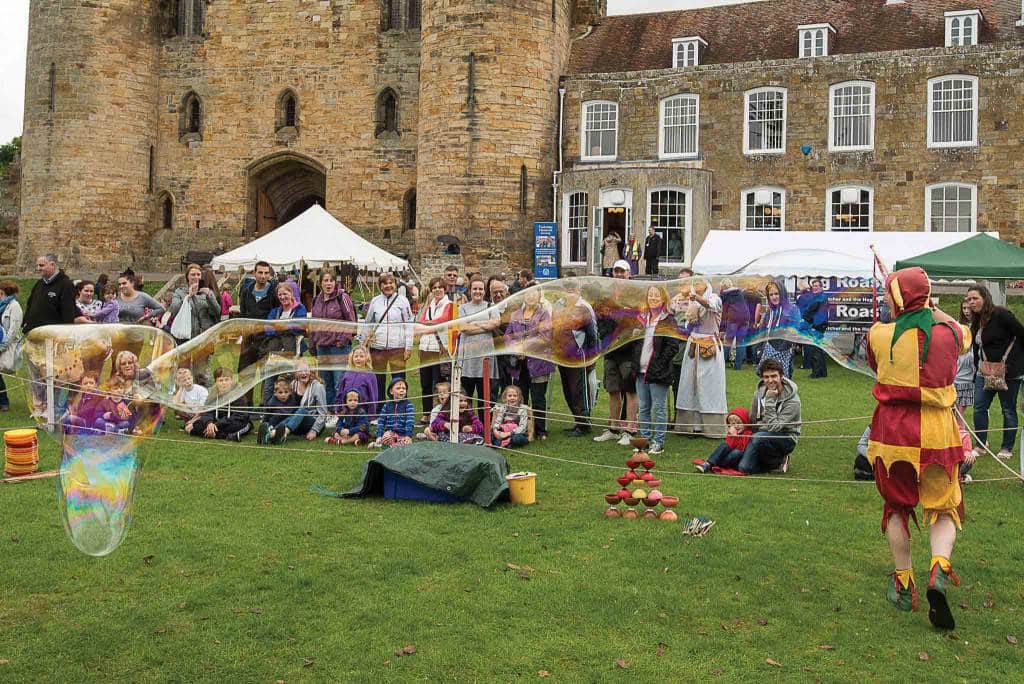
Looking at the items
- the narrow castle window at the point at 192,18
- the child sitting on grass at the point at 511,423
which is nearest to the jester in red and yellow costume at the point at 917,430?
the child sitting on grass at the point at 511,423

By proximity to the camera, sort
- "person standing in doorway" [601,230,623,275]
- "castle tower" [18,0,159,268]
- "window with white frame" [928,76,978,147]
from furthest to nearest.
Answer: "castle tower" [18,0,159,268] < "person standing in doorway" [601,230,623,275] < "window with white frame" [928,76,978,147]

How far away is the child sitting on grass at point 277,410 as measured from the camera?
38.1ft

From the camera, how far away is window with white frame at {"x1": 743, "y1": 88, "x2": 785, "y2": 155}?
29547 millimetres

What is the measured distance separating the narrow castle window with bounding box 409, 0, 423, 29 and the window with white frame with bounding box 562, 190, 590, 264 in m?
8.09

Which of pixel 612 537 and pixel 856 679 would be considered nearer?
pixel 856 679

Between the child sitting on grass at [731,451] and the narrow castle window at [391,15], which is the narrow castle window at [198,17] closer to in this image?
the narrow castle window at [391,15]

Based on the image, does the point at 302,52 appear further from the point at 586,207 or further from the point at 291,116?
the point at 586,207

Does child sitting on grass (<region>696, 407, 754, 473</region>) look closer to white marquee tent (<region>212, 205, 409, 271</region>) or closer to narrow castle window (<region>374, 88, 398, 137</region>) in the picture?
white marquee tent (<region>212, 205, 409, 271</region>)

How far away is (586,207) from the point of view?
30641 mm

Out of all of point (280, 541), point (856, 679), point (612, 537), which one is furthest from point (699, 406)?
point (856, 679)

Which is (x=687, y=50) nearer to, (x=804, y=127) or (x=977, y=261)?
(x=804, y=127)

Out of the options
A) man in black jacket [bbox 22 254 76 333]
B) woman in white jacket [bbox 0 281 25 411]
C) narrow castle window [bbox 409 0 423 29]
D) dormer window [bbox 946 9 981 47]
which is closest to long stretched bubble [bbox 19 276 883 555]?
woman in white jacket [bbox 0 281 25 411]

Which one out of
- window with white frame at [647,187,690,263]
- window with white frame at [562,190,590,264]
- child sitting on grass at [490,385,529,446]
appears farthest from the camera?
window with white frame at [562,190,590,264]

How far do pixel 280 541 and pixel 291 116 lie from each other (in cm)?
2951
